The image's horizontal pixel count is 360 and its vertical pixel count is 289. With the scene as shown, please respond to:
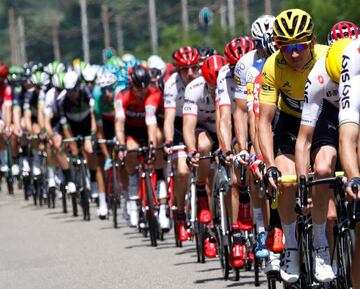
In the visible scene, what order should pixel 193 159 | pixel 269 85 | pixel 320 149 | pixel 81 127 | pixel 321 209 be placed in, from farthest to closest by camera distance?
1. pixel 81 127
2. pixel 193 159
3. pixel 269 85
4. pixel 320 149
5. pixel 321 209

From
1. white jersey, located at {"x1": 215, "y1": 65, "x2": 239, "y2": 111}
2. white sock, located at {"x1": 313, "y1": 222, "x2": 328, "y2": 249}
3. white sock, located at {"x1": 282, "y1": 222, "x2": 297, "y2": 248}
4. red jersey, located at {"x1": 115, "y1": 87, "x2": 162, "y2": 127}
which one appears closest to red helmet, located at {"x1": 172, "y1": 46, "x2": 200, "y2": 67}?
red jersey, located at {"x1": 115, "y1": 87, "x2": 162, "y2": 127}

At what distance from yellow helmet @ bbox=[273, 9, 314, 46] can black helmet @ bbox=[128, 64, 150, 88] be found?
7308 millimetres

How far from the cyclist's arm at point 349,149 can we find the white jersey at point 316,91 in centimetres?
112

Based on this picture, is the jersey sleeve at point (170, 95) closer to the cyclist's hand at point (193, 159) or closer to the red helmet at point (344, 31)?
the cyclist's hand at point (193, 159)

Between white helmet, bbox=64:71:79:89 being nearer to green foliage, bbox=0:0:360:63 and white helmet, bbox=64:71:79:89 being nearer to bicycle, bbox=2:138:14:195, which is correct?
bicycle, bbox=2:138:14:195

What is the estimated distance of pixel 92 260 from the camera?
14969 millimetres

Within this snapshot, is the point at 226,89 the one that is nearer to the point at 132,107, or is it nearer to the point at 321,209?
the point at 321,209

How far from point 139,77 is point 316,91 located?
7.87 metres

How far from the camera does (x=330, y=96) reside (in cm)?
950

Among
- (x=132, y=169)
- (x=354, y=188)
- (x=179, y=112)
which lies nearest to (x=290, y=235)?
(x=354, y=188)

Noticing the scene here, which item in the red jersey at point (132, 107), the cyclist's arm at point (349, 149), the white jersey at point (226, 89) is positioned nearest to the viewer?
the cyclist's arm at point (349, 149)

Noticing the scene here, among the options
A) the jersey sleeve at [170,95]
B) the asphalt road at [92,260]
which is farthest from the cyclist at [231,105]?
the jersey sleeve at [170,95]

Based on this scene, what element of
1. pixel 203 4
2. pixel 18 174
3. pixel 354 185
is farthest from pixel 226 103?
pixel 203 4

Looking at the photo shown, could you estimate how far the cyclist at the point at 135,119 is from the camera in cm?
1719
